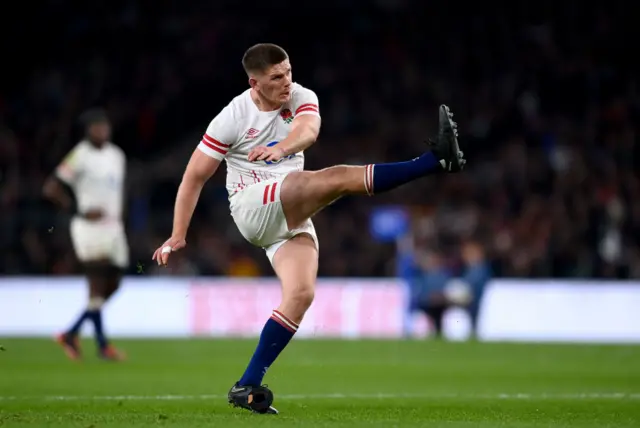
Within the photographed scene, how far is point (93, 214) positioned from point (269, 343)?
272 inches

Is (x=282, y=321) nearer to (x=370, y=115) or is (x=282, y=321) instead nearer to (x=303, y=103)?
(x=303, y=103)

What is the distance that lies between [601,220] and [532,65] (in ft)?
18.5

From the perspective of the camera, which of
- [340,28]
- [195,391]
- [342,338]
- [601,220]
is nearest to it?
[195,391]

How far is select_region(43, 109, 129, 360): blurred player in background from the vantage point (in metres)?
14.1

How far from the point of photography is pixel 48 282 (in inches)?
814

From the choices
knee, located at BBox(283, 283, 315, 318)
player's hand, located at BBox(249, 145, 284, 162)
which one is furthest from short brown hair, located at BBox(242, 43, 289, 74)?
knee, located at BBox(283, 283, 315, 318)

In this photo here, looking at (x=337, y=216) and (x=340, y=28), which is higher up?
(x=340, y=28)

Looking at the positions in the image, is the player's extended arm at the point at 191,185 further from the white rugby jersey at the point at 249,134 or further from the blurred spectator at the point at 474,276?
the blurred spectator at the point at 474,276

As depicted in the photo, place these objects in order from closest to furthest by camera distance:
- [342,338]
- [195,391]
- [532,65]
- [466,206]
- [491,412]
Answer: [491,412] < [195,391] < [342,338] < [466,206] < [532,65]

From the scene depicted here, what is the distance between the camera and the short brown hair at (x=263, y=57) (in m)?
7.80

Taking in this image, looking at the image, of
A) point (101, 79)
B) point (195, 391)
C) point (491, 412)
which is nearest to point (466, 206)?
point (101, 79)

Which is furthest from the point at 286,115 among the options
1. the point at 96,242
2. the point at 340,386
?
the point at 96,242

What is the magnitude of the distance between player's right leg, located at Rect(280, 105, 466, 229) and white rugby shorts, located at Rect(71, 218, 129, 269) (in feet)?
22.8

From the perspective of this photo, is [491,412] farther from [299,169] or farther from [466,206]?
[466,206]
